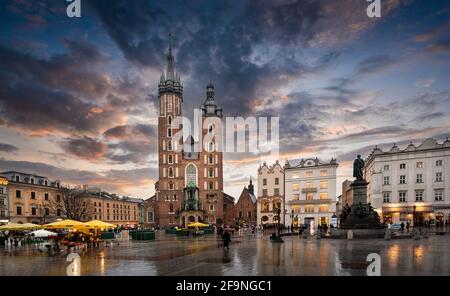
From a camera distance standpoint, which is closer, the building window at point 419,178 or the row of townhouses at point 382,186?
the row of townhouses at point 382,186

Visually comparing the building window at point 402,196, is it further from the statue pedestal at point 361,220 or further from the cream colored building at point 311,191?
the statue pedestal at point 361,220

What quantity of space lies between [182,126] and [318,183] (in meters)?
48.2

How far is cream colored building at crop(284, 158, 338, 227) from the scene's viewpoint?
69312mm

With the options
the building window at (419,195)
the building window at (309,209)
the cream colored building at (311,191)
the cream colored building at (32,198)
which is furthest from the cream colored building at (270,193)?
the cream colored building at (32,198)

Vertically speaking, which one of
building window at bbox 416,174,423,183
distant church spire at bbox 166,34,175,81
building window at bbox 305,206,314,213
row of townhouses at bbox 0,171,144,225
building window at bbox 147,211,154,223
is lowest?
building window at bbox 147,211,154,223

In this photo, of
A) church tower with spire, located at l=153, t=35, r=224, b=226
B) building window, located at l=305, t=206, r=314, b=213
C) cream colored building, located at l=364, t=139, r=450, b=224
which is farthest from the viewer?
church tower with spire, located at l=153, t=35, r=224, b=226

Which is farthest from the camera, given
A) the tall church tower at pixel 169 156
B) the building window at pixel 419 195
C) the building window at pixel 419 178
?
the tall church tower at pixel 169 156

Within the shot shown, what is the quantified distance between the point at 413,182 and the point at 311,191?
20638mm

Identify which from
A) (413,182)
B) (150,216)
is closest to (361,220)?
(413,182)

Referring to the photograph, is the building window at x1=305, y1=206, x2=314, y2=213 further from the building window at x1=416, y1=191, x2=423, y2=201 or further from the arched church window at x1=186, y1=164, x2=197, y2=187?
the arched church window at x1=186, y1=164, x2=197, y2=187

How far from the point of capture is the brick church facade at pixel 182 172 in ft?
298

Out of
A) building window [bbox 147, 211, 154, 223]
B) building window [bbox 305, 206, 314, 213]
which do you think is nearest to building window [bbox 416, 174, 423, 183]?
building window [bbox 305, 206, 314, 213]

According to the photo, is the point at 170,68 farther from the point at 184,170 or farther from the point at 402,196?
the point at 402,196
